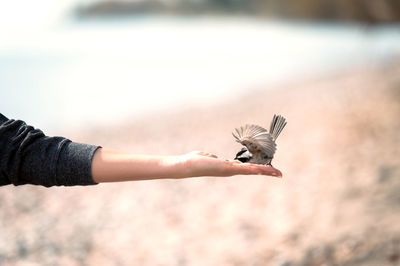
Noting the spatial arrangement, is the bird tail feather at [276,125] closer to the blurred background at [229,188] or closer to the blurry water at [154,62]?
the blurred background at [229,188]

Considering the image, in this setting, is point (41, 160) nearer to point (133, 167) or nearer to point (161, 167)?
point (133, 167)

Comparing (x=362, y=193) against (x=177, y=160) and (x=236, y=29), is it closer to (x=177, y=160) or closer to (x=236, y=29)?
(x=177, y=160)

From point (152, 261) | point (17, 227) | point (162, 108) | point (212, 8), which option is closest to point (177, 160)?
point (152, 261)

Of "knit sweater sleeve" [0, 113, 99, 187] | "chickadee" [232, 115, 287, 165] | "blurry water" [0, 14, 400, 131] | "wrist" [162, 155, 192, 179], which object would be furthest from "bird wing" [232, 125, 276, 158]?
"blurry water" [0, 14, 400, 131]

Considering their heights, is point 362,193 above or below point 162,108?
below

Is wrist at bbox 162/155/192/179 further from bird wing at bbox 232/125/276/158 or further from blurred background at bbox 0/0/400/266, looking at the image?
blurred background at bbox 0/0/400/266

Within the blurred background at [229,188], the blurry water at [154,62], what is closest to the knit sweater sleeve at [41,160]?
the blurred background at [229,188]
